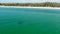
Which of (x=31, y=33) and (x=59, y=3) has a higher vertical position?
(x=31, y=33)

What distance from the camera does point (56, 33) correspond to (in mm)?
5656

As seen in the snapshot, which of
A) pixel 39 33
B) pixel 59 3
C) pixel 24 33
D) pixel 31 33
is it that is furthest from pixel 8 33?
pixel 59 3

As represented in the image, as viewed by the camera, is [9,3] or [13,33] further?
[9,3]

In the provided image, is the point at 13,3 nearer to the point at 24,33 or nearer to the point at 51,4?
the point at 51,4

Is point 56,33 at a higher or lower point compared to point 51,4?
higher

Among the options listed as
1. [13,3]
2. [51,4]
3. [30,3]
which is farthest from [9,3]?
[51,4]

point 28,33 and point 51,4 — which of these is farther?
point 51,4

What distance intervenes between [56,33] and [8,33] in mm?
2577

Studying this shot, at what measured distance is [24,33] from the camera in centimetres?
550

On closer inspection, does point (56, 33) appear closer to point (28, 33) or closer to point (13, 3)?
point (28, 33)

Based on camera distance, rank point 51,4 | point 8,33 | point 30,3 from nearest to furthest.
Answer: point 8,33 < point 51,4 < point 30,3

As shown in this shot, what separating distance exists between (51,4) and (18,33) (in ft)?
107

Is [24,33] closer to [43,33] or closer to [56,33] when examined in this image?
[43,33]

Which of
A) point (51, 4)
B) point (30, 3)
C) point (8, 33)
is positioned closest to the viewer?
point (8, 33)
